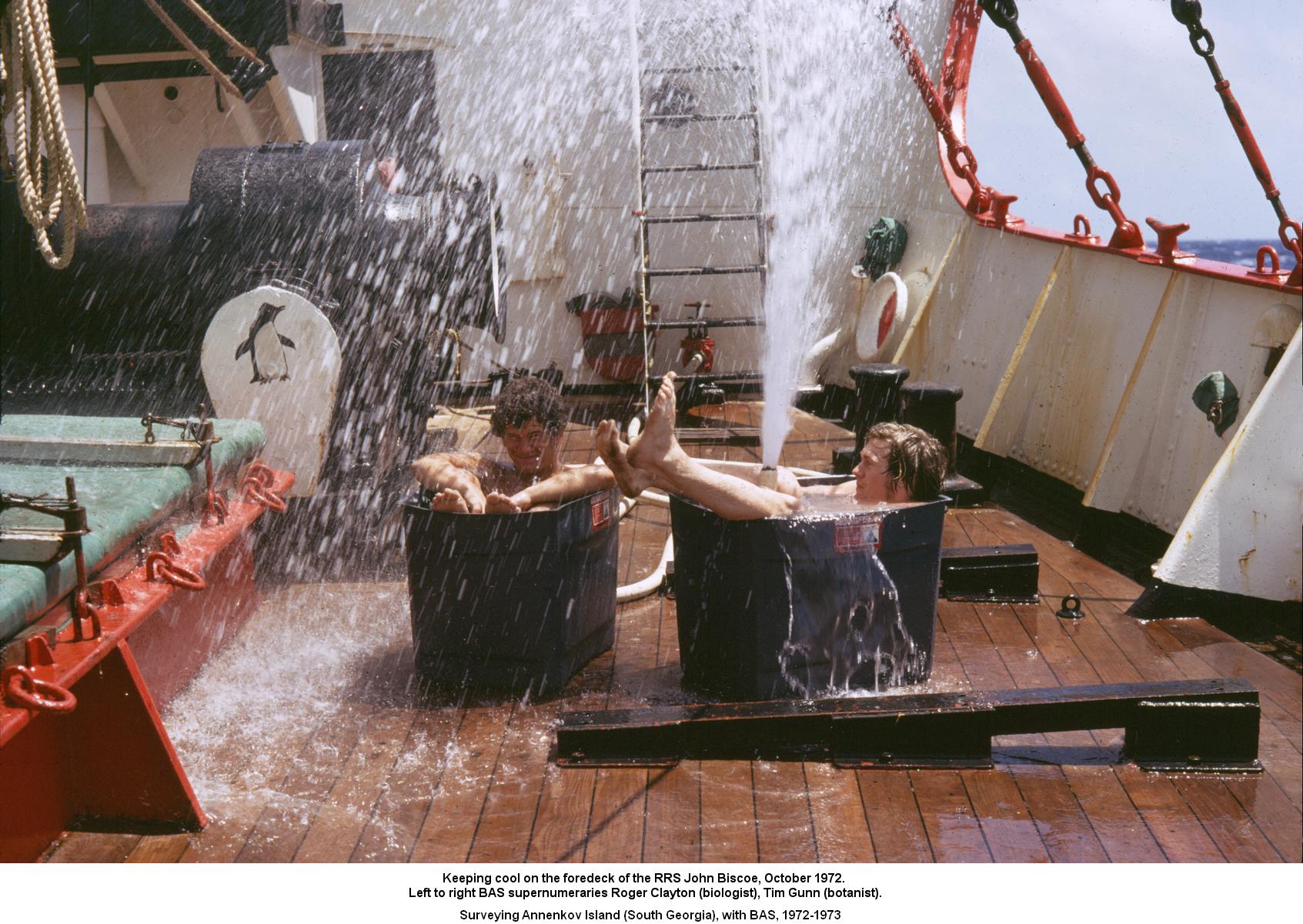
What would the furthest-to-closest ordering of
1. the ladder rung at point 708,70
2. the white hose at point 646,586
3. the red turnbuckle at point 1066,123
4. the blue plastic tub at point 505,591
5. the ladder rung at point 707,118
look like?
1. the ladder rung at point 708,70
2. the ladder rung at point 707,118
3. the red turnbuckle at point 1066,123
4. the white hose at point 646,586
5. the blue plastic tub at point 505,591

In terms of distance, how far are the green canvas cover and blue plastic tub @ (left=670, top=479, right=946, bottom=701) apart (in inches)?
59.7

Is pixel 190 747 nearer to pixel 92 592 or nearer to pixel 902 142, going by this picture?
pixel 92 592

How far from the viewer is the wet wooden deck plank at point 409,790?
2.84 m

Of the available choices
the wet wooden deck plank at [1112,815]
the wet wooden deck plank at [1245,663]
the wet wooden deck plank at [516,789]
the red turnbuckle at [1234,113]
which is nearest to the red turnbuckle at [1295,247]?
the red turnbuckle at [1234,113]

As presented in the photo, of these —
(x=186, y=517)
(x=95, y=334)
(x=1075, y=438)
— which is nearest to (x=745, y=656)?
(x=186, y=517)

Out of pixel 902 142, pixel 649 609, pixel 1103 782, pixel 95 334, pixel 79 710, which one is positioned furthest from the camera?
pixel 902 142

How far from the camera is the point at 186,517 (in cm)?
381

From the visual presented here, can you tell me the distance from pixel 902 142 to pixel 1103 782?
20.9ft

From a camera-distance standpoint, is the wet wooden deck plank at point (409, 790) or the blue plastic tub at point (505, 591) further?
the blue plastic tub at point (505, 591)

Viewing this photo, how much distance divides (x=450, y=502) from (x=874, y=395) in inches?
135

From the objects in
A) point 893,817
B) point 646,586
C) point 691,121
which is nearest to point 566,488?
point 646,586

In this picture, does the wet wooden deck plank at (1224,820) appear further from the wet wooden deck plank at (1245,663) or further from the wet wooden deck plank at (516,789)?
the wet wooden deck plank at (516,789)

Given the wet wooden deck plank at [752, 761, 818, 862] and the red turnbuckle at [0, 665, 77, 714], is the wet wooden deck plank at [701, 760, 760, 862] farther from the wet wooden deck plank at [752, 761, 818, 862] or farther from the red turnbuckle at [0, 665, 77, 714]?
the red turnbuckle at [0, 665, 77, 714]

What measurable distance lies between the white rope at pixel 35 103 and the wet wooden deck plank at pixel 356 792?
1.57 meters
